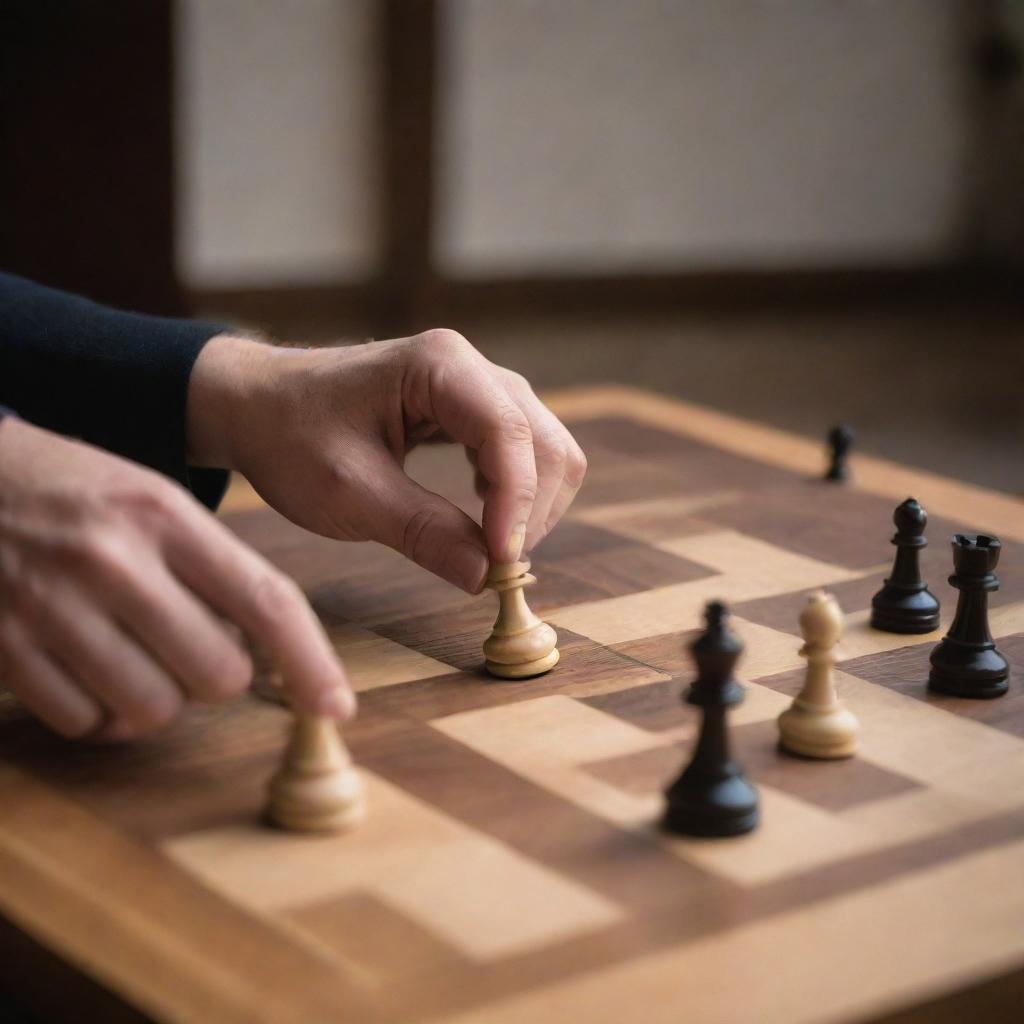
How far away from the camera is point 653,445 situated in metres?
1.90

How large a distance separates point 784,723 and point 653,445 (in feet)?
2.99

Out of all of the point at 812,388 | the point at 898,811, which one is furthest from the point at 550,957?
the point at 812,388

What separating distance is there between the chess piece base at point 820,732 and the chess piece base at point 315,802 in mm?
301

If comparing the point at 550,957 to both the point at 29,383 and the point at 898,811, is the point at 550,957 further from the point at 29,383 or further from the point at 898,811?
the point at 29,383

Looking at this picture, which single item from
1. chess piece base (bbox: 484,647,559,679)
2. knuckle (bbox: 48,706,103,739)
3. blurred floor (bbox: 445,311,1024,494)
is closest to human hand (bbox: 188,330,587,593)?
chess piece base (bbox: 484,647,559,679)

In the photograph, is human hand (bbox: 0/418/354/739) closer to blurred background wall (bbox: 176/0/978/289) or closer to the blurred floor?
the blurred floor

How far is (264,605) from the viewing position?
0.91m

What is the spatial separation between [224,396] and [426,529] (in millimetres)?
254

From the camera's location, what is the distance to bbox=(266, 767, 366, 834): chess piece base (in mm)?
876

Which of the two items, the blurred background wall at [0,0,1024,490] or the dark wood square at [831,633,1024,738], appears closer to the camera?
the dark wood square at [831,633,1024,738]

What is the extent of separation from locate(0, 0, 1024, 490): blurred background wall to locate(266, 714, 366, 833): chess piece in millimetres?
3696

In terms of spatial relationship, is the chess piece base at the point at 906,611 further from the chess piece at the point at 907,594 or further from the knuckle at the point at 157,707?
the knuckle at the point at 157,707

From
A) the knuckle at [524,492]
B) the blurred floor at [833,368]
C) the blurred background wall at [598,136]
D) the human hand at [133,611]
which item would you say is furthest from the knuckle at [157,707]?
the blurred background wall at [598,136]

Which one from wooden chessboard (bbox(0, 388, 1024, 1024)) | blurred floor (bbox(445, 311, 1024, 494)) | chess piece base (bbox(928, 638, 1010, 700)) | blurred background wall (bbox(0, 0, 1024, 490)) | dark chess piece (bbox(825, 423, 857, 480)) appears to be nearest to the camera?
wooden chessboard (bbox(0, 388, 1024, 1024))
